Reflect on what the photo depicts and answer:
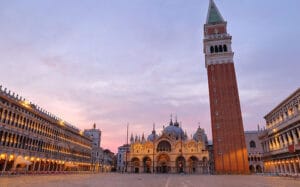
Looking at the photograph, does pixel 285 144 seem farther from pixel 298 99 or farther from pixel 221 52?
pixel 221 52

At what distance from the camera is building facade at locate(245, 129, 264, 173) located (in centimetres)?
7694

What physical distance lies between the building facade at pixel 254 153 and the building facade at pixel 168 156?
15889 mm

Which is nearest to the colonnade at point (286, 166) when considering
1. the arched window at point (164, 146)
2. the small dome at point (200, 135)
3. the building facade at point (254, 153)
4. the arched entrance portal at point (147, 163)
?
the building facade at point (254, 153)

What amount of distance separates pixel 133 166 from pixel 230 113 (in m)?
40.3

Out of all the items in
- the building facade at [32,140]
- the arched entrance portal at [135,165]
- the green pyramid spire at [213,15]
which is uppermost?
the green pyramid spire at [213,15]

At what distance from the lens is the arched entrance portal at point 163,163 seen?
78438 mm

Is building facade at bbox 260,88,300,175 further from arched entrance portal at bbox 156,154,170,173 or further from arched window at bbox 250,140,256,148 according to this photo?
arched entrance portal at bbox 156,154,170,173

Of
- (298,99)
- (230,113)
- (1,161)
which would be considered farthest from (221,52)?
(1,161)

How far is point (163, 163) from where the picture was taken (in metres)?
79.6

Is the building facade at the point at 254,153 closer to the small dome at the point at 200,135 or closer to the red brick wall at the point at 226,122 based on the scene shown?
the small dome at the point at 200,135

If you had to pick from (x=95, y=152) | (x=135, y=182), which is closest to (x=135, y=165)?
(x=95, y=152)

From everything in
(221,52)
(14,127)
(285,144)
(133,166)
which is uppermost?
(221,52)

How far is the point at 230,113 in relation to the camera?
60219 mm

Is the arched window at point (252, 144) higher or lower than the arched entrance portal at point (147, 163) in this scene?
higher
